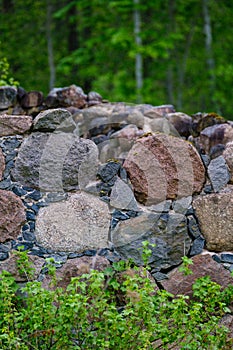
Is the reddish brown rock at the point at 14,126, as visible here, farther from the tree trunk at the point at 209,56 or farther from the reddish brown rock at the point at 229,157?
the tree trunk at the point at 209,56

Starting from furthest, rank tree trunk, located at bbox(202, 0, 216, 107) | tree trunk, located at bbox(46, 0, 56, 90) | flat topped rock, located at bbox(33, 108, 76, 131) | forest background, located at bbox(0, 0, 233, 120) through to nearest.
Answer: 1. tree trunk, located at bbox(202, 0, 216, 107)
2. forest background, located at bbox(0, 0, 233, 120)
3. tree trunk, located at bbox(46, 0, 56, 90)
4. flat topped rock, located at bbox(33, 108, 76, 131)

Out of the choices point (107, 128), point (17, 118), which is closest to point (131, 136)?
point (107, 128)

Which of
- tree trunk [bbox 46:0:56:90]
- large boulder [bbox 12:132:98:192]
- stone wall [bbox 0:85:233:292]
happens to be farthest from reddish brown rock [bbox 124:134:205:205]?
tree trunk [bbox 46:0:56:90]

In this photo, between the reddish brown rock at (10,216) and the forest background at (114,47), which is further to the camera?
the forest background at (114,47)

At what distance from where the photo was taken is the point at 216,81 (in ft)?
37.7

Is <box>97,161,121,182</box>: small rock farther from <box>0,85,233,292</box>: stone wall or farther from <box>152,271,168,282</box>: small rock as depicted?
<box>152,271,168,282</box>: small rock

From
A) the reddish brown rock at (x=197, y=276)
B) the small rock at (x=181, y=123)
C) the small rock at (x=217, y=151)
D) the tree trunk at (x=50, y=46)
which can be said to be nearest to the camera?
the reddish brown rock at (x=197, y=276)

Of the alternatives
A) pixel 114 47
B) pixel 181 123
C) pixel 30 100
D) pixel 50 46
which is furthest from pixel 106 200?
pixel 50 46

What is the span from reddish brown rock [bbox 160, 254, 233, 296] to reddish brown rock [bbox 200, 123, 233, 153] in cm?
83

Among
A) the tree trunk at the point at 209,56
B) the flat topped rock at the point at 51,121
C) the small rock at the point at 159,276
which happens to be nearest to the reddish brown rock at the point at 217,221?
the small rock at the point at 159,276

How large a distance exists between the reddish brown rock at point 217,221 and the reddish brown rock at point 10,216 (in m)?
1.08

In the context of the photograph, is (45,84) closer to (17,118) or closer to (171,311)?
(17,118)

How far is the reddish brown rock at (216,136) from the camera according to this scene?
4.34m

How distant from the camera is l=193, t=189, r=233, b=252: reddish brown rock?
12.8 feet
